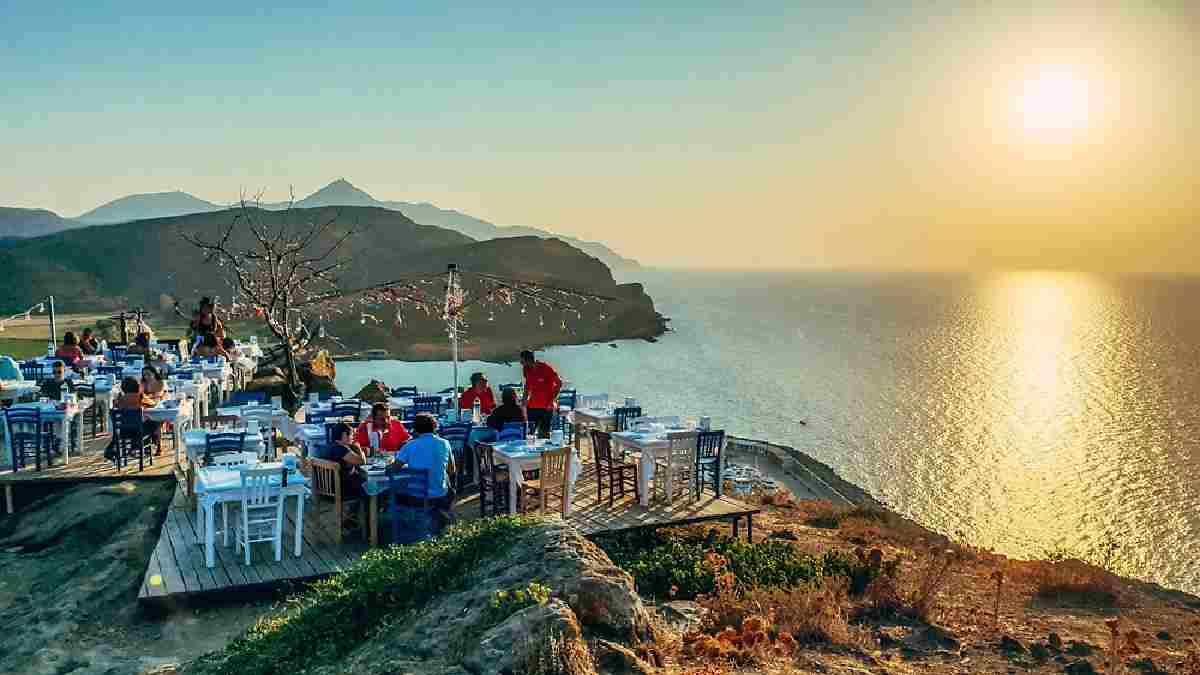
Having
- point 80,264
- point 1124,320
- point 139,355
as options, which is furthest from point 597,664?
point 1124,320

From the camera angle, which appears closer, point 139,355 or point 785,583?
point 785,583

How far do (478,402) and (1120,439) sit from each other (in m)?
59.6

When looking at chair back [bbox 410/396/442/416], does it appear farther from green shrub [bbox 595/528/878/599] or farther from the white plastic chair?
green shrub [bbox 595/528/878/599]

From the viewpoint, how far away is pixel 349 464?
9680 mm

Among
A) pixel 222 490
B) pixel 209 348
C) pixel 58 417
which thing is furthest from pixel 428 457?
pixel 209 348

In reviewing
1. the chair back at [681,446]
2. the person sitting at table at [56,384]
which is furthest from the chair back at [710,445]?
the person sitting at table at [56,384]

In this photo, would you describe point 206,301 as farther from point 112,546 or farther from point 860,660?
point 860,660

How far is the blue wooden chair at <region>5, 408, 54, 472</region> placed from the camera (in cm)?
1212

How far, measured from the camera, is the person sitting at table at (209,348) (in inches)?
683

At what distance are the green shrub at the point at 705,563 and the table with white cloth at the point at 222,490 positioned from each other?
3.50 meters

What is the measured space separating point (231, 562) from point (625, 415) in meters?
6.93

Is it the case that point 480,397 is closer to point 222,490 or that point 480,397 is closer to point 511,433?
point 511,433

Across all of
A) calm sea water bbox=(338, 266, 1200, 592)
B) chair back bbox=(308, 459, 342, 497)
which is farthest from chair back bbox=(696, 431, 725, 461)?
calm sea water bbox=(338, 266, 1200, 592)

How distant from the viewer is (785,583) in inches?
361
